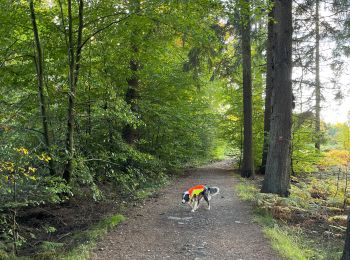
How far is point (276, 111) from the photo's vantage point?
875 centimetres

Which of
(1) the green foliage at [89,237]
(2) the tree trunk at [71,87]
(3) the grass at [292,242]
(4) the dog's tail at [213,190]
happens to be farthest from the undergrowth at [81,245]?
(3) the grass at [292,242]

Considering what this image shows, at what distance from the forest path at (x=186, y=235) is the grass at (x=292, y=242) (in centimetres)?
17

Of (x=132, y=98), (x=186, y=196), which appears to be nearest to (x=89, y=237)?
(x=186, y=196)

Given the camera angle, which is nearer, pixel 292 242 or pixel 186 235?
pixel 292 242

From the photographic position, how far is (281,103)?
866cm

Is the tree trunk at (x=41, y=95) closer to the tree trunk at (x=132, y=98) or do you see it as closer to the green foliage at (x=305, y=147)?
the tree trunk at (x=132, y=98)

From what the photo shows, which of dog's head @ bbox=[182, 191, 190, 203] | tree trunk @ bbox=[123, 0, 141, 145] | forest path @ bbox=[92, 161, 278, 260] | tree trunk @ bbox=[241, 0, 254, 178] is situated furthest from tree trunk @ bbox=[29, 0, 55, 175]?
tree trunk @ bbox=[241, 0, 254, 178]

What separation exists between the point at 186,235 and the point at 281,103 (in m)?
4.62

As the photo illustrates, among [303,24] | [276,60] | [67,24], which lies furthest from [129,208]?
[303,24]

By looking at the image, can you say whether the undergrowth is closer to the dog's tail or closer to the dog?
the dog

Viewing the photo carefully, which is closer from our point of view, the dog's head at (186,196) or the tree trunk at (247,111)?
the dog's head at (186,196)

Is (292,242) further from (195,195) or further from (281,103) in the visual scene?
(281,103)

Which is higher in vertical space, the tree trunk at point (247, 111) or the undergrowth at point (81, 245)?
the tree trunk at point (247, 111)

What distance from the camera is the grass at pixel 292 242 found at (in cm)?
504
